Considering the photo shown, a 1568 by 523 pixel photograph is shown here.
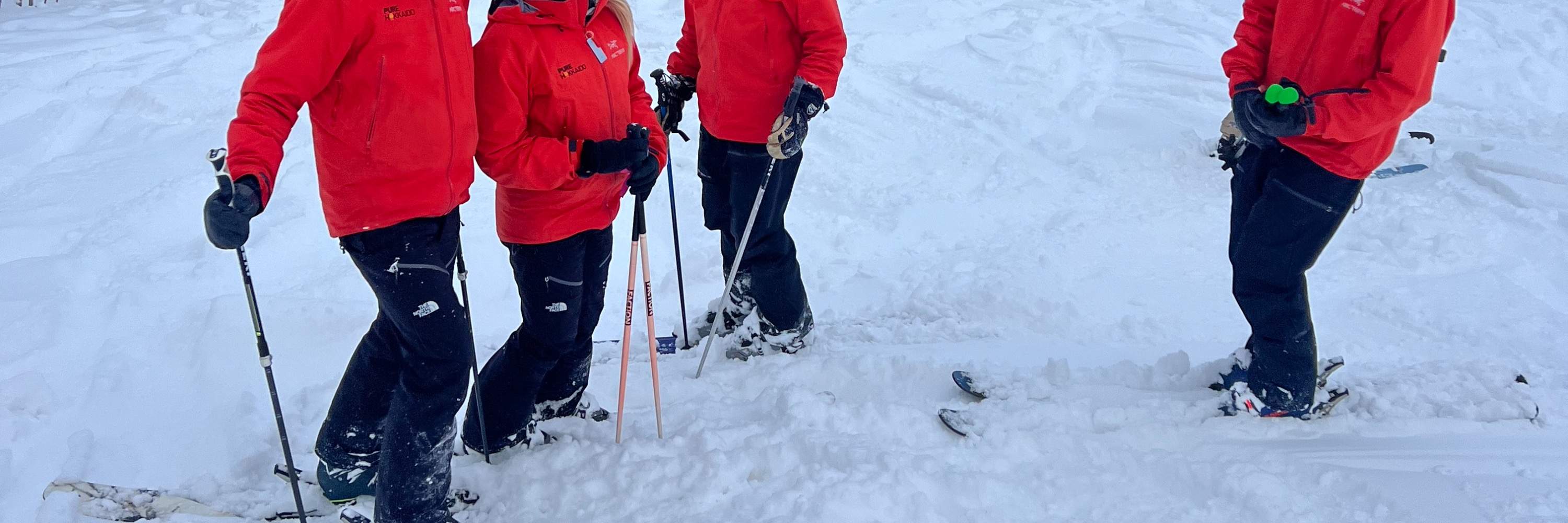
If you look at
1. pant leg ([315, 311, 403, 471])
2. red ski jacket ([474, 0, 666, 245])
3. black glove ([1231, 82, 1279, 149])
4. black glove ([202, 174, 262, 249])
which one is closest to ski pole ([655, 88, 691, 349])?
red ski jacket ([474, 0, 666, 245])

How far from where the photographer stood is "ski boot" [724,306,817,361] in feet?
13.5

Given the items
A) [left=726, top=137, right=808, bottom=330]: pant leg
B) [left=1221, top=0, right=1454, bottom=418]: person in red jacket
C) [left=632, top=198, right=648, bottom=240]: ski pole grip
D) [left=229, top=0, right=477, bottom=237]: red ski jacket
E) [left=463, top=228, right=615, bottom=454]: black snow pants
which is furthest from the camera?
[left=726, top=137, right=808, bottom=330]: pant leg

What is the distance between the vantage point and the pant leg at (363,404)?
275 centimetres

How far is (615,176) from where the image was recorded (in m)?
2.94

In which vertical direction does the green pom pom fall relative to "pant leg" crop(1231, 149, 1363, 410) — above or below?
above

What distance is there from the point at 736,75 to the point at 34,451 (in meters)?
2.71

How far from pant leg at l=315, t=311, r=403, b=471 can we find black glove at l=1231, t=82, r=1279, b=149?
9.05 feet

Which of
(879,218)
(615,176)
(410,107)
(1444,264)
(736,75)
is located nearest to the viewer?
(410,107)

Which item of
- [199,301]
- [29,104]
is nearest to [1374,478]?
[199,301]

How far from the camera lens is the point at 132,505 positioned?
281cm

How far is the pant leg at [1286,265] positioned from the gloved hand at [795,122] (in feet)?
5.30

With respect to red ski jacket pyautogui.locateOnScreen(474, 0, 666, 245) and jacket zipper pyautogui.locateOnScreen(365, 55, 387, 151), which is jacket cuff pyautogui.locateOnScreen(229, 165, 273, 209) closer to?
jacket zipper pyautogui.locateOnScreen(365, 55, 387, 151)

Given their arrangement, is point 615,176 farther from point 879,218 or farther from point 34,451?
point 879,218

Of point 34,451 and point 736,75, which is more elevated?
point 736,75
